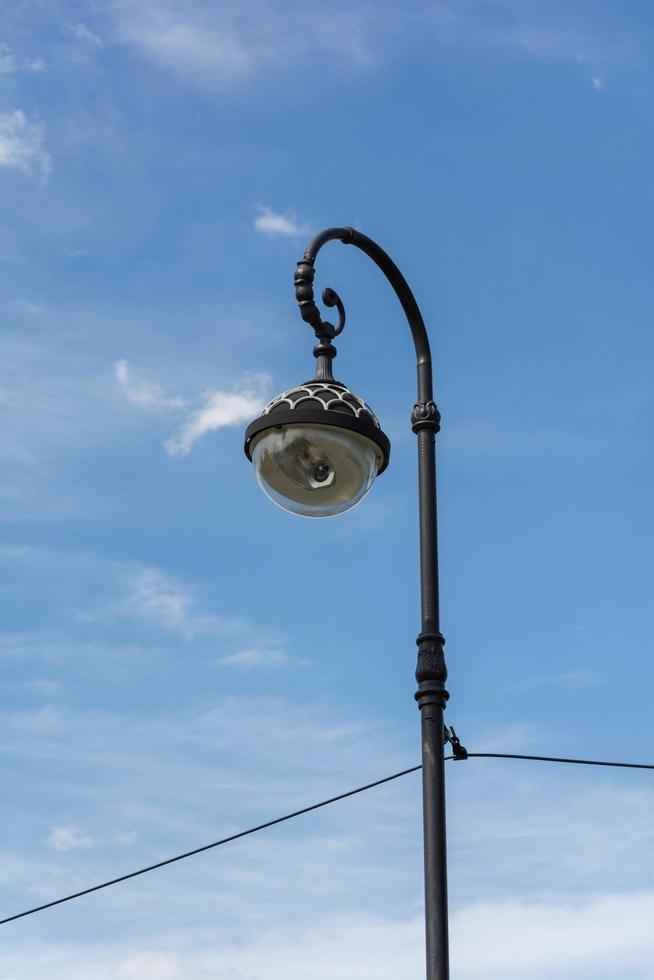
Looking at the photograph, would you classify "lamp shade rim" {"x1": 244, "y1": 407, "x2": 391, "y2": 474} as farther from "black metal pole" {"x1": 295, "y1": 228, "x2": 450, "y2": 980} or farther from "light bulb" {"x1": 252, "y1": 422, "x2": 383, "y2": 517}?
"black metal pole" {"x1": 295, "y1": 228, "x2": 450, "y2": 980}

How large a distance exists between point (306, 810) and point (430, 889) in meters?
3.31

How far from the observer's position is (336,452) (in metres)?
7.39

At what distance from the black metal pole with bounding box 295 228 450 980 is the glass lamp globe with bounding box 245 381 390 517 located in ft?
1.14

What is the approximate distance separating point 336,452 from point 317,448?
0.11 meters

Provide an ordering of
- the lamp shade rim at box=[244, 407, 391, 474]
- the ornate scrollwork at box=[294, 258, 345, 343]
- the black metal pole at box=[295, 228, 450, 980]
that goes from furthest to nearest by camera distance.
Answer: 1. the ornate scrollwork at box=[294, 258, 345, 343]
2. the lamp shade rim at box=[244, 407, 391, 474]
3. the black metal pole at box=[295, 228, 450, 980]

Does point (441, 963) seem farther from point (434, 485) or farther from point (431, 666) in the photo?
point (434, 485)

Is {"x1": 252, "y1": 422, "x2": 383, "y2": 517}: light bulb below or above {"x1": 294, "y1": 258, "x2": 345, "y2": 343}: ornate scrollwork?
below

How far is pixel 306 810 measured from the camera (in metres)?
9.62

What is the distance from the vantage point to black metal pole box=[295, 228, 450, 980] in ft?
20.9

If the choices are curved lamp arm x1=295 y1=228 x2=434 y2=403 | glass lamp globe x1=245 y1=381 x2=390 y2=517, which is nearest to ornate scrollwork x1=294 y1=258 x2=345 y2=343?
curved lamp arm x1=295 y1=228 x2=434 y2=403

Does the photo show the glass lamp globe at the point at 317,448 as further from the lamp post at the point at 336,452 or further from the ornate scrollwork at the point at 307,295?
the ornate scrollwork at the point at 307,295

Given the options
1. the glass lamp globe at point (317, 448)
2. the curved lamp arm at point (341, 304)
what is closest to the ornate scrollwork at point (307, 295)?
the curved lamp arm at point (341, 304)

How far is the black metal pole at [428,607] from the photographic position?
638 cm

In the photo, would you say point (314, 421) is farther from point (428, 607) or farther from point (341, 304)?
point (428, 607)
